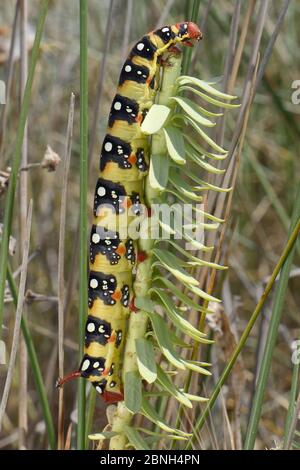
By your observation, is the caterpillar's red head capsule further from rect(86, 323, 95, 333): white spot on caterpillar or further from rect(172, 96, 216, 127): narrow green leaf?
rect(86, 323, 95, 333): white spot on caterpillar

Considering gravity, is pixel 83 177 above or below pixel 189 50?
below

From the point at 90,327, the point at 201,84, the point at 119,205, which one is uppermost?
the point at 201,84

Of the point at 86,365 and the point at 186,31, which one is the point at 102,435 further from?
the point at 186,31

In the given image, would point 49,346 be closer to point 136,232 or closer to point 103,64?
point 103,64

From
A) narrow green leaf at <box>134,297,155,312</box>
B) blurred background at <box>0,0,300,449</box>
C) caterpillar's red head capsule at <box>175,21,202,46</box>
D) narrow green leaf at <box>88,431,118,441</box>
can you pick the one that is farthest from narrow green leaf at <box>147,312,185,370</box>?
blurred background at <box>0,0,300,449</box>

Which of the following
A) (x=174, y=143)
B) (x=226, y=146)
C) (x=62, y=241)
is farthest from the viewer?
(x=226, y=146)

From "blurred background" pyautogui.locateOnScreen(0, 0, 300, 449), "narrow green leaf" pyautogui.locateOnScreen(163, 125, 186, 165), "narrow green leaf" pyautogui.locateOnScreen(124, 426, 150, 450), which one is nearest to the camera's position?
"narrow green leaf" pyautogui.locateOnScreen(163, 125, 186, 165)

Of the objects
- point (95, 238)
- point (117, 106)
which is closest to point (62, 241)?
point (95, 238)
